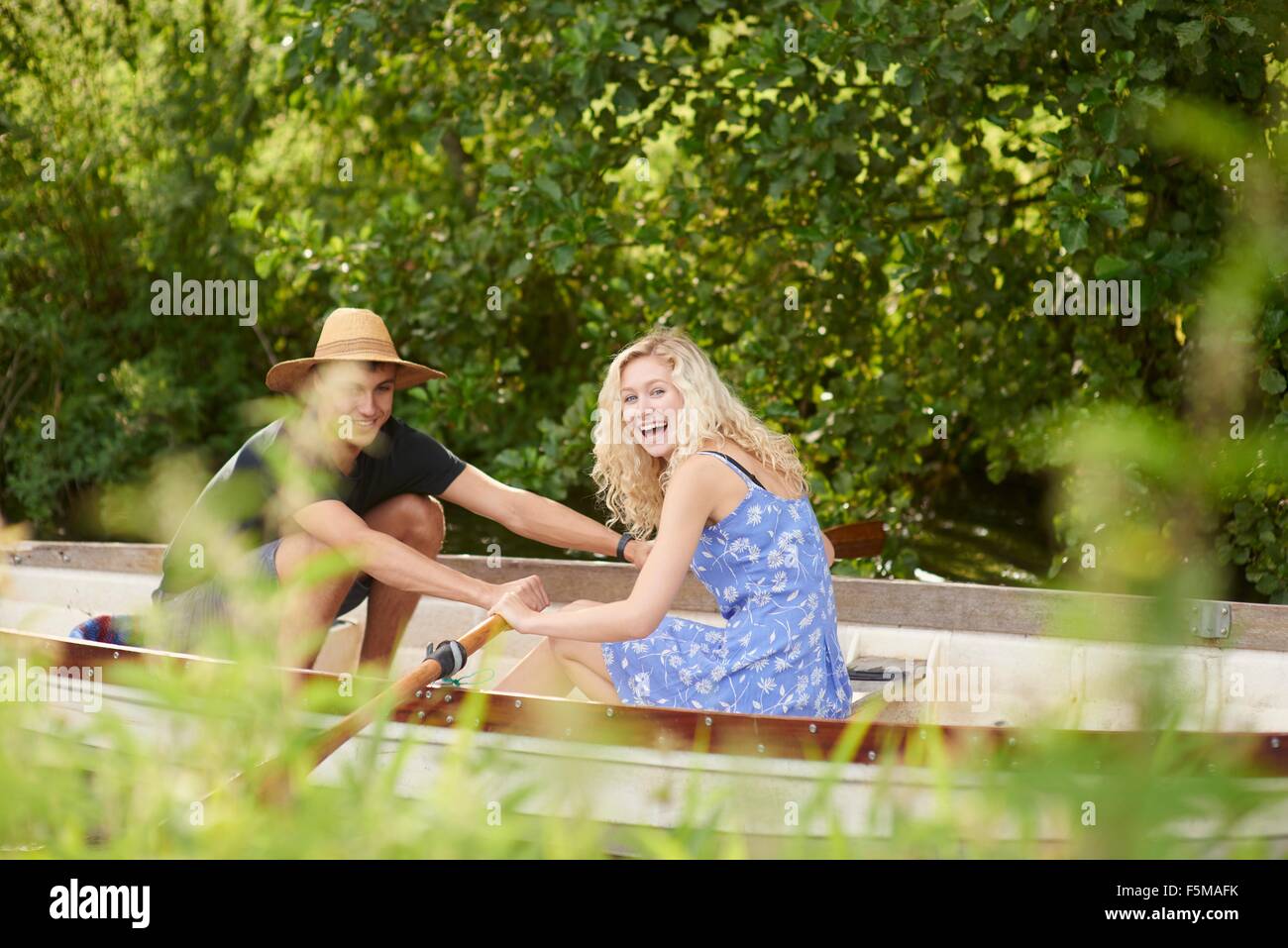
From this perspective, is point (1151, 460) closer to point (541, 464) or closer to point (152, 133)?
point (541, 464)

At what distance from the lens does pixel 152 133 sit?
28.3 feet

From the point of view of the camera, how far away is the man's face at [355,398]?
11.0 feet

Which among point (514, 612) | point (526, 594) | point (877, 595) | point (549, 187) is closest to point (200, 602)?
point (526, 594)

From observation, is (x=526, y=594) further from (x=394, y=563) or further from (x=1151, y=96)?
(x=1151, y=96)

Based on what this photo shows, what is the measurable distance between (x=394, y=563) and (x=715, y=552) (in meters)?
0.75

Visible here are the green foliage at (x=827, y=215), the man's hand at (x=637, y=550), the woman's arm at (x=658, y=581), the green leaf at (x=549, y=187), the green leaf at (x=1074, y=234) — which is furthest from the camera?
the green leaf at (x=549, y=187)

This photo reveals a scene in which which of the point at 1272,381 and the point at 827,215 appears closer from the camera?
the point at 1272,381

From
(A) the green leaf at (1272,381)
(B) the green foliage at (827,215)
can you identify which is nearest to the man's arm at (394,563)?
(B) the green foliage at (827,215)

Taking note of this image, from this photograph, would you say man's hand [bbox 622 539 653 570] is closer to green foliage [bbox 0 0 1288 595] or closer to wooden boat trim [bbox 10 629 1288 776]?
wooden boat trim [bbox 10 629 1288 776]

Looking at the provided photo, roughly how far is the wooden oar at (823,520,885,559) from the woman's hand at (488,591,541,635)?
1439 mm

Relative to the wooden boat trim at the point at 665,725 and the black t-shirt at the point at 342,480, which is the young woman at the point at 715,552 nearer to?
the wooden boat trim at the point at 665,725

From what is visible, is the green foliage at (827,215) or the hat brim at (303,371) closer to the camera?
the hat brim at (303,371)

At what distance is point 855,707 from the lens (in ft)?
11.0

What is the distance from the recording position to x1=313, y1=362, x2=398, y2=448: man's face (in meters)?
3.36
